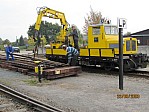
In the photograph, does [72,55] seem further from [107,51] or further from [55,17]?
[55,17]

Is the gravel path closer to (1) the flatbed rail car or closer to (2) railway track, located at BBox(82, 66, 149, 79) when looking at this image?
(2) railway track, located at BBox(82, 66, 149, 79)

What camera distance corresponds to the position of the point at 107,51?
48.6ft

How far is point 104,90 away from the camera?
973 centimetres

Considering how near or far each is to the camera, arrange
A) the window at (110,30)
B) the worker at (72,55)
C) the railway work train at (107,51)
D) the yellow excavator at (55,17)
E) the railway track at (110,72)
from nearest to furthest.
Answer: the railway track at (110,72) < the railway work train at (107,51) < the worker at (72,55) < the window at (110,30) < the yellow excavator at (55,17)

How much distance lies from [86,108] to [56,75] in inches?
231

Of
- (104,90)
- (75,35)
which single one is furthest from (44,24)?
(104,90)

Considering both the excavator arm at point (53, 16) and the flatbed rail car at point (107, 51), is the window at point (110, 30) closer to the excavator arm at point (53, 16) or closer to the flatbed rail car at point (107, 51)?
the flatbed rail car at point (107, 51)

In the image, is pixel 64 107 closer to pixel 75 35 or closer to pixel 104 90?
pixel 104 90

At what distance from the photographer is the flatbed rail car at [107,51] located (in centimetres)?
1445

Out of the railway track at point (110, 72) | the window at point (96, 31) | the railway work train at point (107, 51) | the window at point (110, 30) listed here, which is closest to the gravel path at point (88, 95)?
the railway track at point (110, 72)

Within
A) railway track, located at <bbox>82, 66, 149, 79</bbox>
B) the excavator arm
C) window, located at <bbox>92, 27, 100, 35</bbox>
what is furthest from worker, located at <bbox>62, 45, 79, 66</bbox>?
the excavator arm

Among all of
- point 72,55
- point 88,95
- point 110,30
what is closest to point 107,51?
point 110,30

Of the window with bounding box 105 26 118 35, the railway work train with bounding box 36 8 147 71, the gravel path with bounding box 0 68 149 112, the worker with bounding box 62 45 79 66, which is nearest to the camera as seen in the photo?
the gravel path with bounding box 0 68 149 112

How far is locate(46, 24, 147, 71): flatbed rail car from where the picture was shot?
47.4 feet
